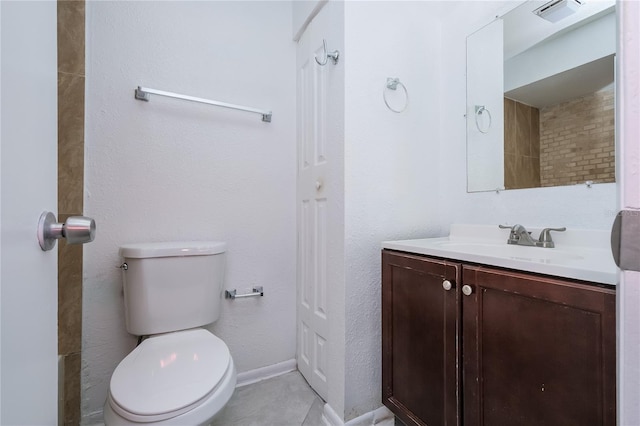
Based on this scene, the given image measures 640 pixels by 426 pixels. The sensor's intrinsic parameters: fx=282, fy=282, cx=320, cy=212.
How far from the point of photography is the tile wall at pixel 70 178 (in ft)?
3.73

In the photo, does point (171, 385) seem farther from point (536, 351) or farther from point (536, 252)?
point (536, 252)

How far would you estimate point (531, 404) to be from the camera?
71 cm

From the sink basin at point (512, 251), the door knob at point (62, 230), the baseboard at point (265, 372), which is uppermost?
the door knob at point (62, 230)

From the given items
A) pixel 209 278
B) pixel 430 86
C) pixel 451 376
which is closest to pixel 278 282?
pixel 209 278

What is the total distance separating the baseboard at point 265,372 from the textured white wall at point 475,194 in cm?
123

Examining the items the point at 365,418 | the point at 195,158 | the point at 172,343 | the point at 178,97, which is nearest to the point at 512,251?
the point at 365,418

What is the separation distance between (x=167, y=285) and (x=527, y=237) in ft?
4.89

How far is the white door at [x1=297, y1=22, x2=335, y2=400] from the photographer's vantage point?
1371 millimetres

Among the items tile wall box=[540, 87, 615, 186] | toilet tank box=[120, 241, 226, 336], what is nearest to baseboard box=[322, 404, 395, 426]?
toilet tank box=[120, 241, 226, 336]

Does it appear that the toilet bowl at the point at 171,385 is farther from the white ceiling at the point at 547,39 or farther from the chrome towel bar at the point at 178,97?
the white ceiling at the point at 547,39

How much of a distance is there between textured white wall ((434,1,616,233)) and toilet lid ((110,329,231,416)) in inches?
50.2

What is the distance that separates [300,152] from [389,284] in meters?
0.92

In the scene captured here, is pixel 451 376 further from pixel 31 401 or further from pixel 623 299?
pixel 31 401

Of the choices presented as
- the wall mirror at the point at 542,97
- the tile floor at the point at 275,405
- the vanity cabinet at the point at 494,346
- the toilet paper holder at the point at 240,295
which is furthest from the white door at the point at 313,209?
the wall mirror at the point at 542,97
